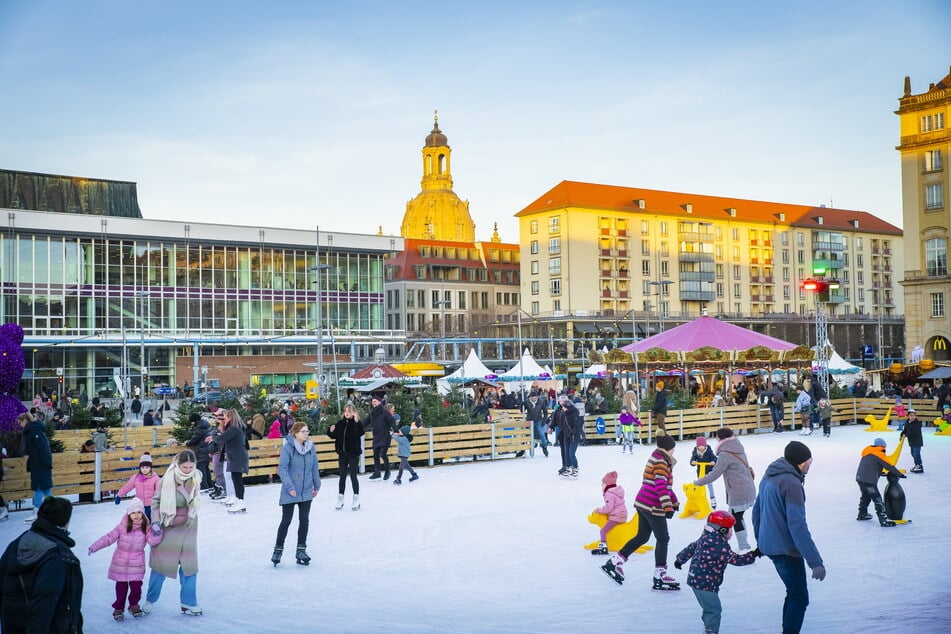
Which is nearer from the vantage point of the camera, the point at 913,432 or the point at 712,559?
the point at 712,559

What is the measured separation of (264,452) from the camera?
17938 mm

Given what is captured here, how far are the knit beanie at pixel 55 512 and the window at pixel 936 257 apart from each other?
200 feet

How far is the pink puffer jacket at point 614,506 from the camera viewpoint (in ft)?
34.3

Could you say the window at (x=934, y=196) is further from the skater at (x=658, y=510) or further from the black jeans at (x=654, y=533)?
the black jeans at (x=654, y=533)

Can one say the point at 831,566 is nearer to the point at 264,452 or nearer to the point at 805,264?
the point at 264,452

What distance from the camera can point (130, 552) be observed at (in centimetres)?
845

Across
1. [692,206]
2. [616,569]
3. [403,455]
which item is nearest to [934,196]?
[692,206]

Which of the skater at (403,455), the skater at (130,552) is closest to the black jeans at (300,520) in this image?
the skater at (130,552)

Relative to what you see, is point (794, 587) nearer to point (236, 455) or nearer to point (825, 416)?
point (236, 455)

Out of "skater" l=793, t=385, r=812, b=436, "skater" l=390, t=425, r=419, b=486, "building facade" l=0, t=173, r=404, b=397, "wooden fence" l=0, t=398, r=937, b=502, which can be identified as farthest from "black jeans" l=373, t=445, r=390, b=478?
"building facade" l=0, t=173, r=404, b=397

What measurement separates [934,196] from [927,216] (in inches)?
50.4

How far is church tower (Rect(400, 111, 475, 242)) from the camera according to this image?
487ft

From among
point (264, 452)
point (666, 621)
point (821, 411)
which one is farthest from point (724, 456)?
point (821, 411)

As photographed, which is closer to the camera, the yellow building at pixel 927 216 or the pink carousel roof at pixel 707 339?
the pink carousel roof at pixel 707 339
